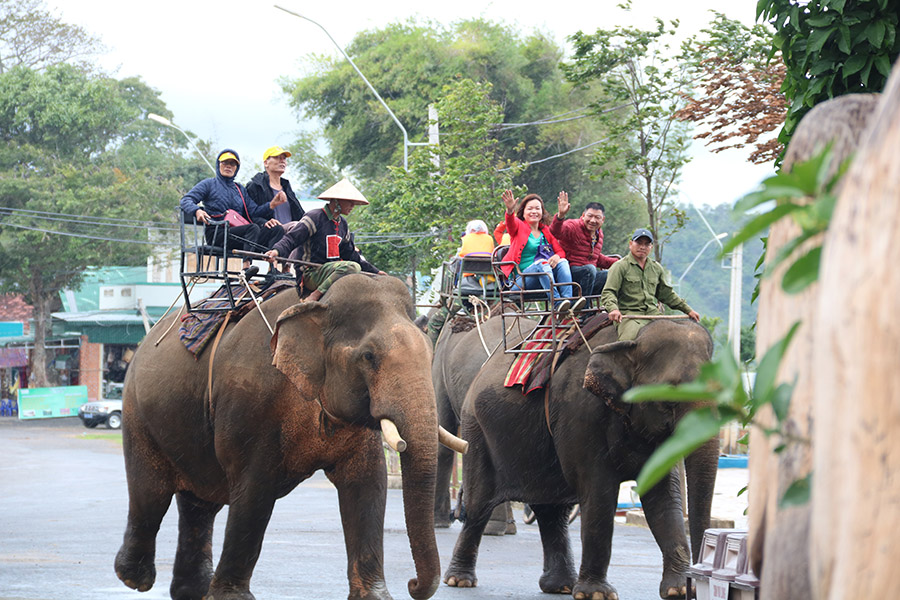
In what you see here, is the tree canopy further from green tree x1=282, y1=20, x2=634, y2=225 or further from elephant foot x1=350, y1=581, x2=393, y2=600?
elephant foot x1=350, y1=581, x2=393, y2=600

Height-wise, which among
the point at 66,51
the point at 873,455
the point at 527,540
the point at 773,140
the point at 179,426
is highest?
the point at 66,51

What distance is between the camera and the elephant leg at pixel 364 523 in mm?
7559

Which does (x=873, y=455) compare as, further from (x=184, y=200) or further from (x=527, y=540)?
(x=527, y=540)

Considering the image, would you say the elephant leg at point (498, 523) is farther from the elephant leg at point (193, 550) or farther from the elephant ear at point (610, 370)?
the elephant leg at point (193, 550)

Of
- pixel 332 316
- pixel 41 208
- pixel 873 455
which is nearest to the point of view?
pixel 873 455

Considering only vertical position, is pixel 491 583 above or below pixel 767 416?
below

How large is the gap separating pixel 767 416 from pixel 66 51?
50750 mm

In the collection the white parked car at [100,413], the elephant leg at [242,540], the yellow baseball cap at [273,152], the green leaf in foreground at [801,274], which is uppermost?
the yellow baseball cap at [273,152]

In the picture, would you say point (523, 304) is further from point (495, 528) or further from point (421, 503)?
point (495, 528)

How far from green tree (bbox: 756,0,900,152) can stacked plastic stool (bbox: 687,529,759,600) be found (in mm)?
2013

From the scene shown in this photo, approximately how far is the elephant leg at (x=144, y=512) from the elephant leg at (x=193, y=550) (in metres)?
0.16

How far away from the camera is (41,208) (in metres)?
43.5

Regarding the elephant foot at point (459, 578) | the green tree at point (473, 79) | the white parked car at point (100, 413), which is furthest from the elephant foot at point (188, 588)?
the green tree at point (473, 79)

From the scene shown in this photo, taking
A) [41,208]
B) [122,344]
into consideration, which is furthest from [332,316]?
[122,344]
